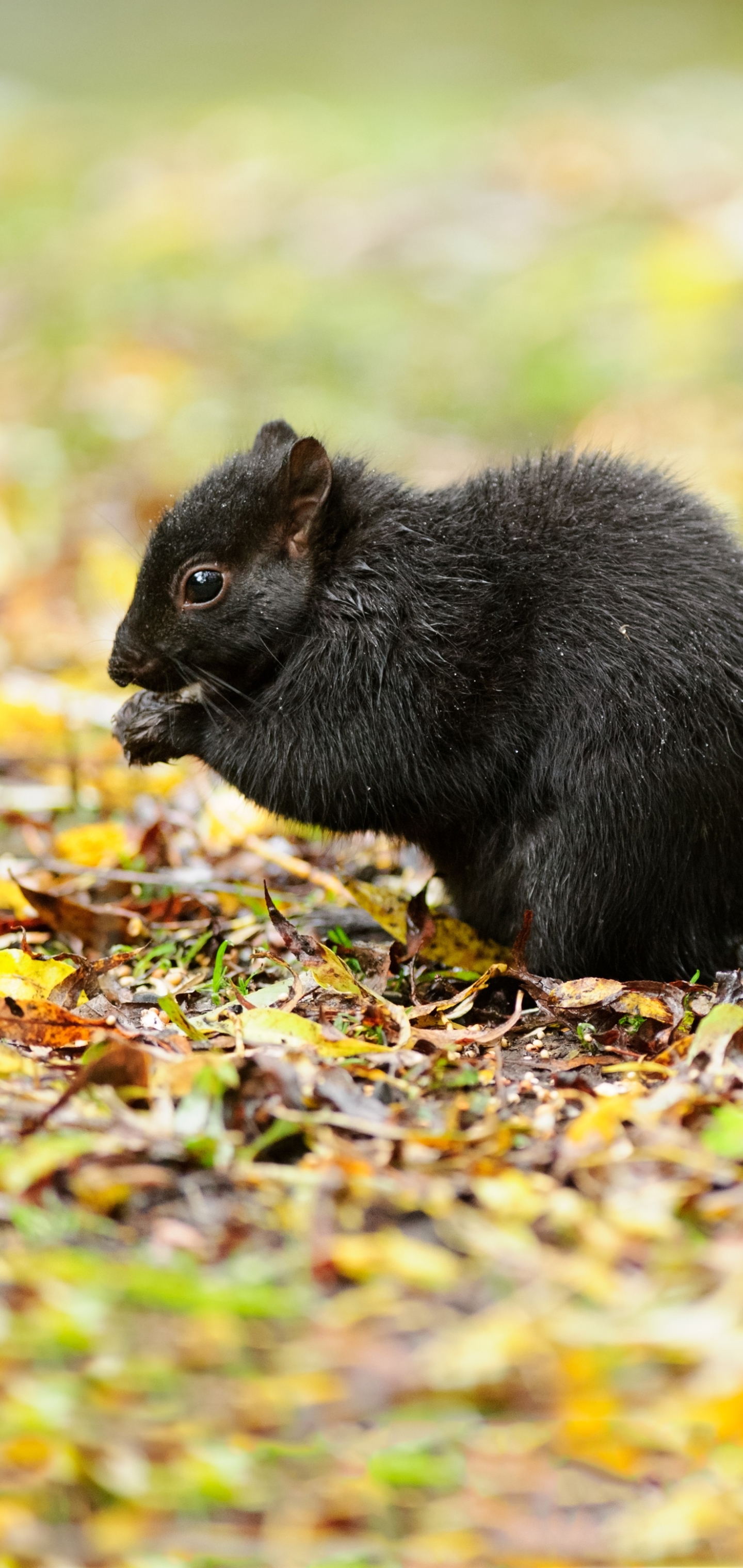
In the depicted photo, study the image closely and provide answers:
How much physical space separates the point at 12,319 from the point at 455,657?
369 inches

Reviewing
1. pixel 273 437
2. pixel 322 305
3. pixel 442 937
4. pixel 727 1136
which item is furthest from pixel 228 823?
pixel 322 305

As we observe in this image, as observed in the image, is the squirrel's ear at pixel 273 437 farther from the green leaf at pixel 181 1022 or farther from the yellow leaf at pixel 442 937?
the green leaf at pixel 181 1022

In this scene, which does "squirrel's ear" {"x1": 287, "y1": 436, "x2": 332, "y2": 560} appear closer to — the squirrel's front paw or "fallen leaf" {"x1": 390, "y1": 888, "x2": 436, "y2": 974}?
the squirrel's front paw

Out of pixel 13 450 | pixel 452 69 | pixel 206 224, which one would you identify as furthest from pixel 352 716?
pixel 452 69

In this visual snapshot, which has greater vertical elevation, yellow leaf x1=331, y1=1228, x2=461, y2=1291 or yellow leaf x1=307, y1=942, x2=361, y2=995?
yellow leaf x1=307, y1=942, x2=361, y2=995

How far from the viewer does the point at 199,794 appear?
5.45 m

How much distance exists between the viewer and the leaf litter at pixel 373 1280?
1898 millimetres

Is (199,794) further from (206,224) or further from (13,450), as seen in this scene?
(206,224)

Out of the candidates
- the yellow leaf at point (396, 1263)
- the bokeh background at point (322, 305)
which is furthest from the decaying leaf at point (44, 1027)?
the bokeh background at point (322, 305)

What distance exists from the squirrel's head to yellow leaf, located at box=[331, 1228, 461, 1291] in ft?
6.58

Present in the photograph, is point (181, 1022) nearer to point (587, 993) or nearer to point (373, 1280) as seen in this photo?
point (587, 993)

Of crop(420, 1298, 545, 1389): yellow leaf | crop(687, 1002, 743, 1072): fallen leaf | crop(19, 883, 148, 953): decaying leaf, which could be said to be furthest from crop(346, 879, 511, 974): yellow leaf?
crop(420, 1298, 545, 1389): yellow leaf

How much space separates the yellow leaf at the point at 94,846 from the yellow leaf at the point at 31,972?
1.04m

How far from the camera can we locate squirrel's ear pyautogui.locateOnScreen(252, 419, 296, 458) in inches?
173
